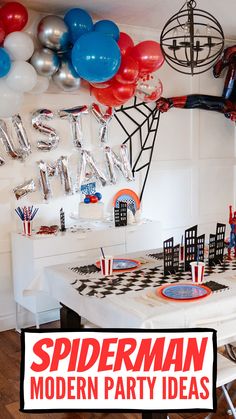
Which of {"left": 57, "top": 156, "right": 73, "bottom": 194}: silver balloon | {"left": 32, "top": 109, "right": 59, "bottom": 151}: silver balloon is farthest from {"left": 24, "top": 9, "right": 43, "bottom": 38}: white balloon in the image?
{"left": 57, "top": 156, "right": 73, "bottom": 194}: silver balloon

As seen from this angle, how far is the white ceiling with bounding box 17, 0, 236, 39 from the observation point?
351 centimetres

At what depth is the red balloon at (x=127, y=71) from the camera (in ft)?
11.1

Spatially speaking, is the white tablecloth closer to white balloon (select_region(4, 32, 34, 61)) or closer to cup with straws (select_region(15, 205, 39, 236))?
cup with straws (select_region(15, 205, 39, 236))

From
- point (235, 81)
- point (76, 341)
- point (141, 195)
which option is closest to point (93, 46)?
point (141, 195)

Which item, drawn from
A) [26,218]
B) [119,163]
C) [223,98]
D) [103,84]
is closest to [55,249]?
[26,218]

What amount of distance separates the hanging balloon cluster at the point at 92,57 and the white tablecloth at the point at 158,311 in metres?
1.58

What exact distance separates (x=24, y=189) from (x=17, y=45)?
112 cm

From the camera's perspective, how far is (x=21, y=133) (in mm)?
3637

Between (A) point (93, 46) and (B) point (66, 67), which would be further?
(B) point (66, 67)

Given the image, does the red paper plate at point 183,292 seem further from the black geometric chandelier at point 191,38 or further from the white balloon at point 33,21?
the white balloon at point 33,21

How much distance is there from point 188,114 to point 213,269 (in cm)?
237

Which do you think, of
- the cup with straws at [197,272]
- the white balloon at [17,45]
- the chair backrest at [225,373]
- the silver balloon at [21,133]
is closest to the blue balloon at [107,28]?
the white balloon at [17,45]

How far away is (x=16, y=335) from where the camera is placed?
368 centimetres

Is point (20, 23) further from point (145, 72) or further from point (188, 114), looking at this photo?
point (188, 114)
